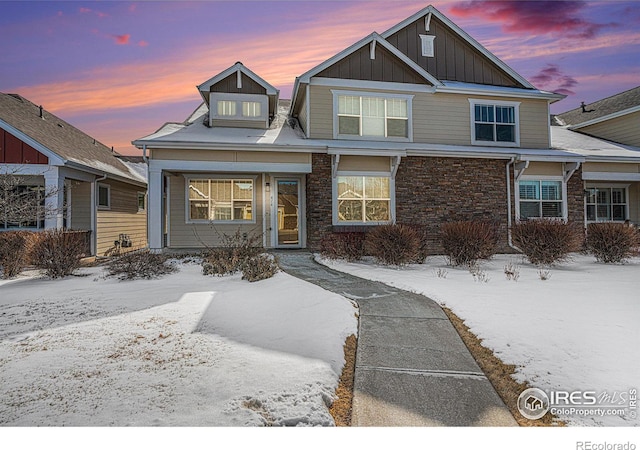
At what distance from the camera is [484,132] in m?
12.0

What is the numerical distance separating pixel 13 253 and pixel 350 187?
8.35 metres

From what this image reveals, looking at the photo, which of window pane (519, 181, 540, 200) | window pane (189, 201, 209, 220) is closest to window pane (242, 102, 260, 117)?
window pane (189, 201, 209, 220)

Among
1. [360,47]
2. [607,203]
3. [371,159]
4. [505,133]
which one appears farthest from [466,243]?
[607,203]

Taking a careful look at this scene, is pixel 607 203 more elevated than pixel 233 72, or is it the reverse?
pixel 233 72

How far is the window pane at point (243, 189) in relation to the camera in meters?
11.2

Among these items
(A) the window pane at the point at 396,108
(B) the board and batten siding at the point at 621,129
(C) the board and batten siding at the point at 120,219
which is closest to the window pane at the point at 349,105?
(A) the window pane at the point at 396,108

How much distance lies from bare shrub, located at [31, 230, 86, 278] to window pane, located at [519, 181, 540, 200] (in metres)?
12.8

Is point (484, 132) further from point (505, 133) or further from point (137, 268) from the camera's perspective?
point (137, 268)

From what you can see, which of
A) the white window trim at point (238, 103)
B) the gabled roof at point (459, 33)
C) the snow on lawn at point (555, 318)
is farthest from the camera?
the gabled roof at point (459, 33)

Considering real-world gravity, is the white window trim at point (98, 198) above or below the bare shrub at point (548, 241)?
above

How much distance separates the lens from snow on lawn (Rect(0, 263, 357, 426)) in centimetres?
220

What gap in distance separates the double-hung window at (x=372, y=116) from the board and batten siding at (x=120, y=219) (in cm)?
904

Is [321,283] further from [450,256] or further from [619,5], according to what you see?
[619,5]

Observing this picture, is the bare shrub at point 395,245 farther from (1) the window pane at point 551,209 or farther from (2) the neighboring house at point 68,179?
(2) the neighboring house at point 68,179
